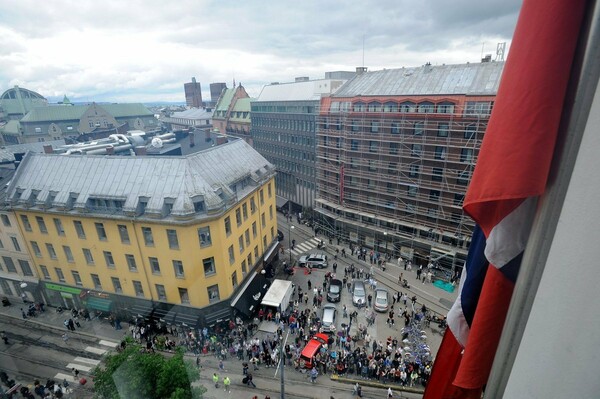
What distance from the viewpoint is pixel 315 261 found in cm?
3083

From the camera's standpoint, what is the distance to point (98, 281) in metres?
22.9

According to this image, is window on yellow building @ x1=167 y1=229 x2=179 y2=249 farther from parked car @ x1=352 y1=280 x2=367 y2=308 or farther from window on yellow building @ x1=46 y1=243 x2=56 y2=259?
parked car @ x1=352 y1=280 x2=367 y2=308

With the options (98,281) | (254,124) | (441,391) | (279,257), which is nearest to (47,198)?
(98,281)

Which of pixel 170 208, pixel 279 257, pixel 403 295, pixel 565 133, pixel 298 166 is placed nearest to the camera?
pixel 565 133

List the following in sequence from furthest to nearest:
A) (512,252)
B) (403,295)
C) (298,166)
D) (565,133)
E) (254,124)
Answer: (254,124) < (298,166) < (403,295) < (512,252) < (565,133)

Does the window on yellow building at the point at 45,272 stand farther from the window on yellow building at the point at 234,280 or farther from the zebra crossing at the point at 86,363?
the window on yellow building at the point at 234,280

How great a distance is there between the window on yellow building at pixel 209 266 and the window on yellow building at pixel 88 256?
8.35 metres

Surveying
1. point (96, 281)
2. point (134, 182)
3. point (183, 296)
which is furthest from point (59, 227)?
point (183, 296)

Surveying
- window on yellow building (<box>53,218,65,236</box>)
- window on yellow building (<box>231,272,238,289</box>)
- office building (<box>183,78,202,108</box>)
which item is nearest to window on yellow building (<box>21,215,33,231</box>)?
window on yellow building (<box>53,218,65,236</box>)

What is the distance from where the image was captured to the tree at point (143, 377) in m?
10.4

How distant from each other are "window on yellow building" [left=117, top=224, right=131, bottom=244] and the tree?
11.3 meters

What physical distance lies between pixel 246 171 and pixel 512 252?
82.0 ft

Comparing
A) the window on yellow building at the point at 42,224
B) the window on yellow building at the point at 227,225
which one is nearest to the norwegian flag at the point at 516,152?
the window on yellow building at the point at 227,225

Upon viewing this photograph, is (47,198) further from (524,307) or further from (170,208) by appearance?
(524,307)
